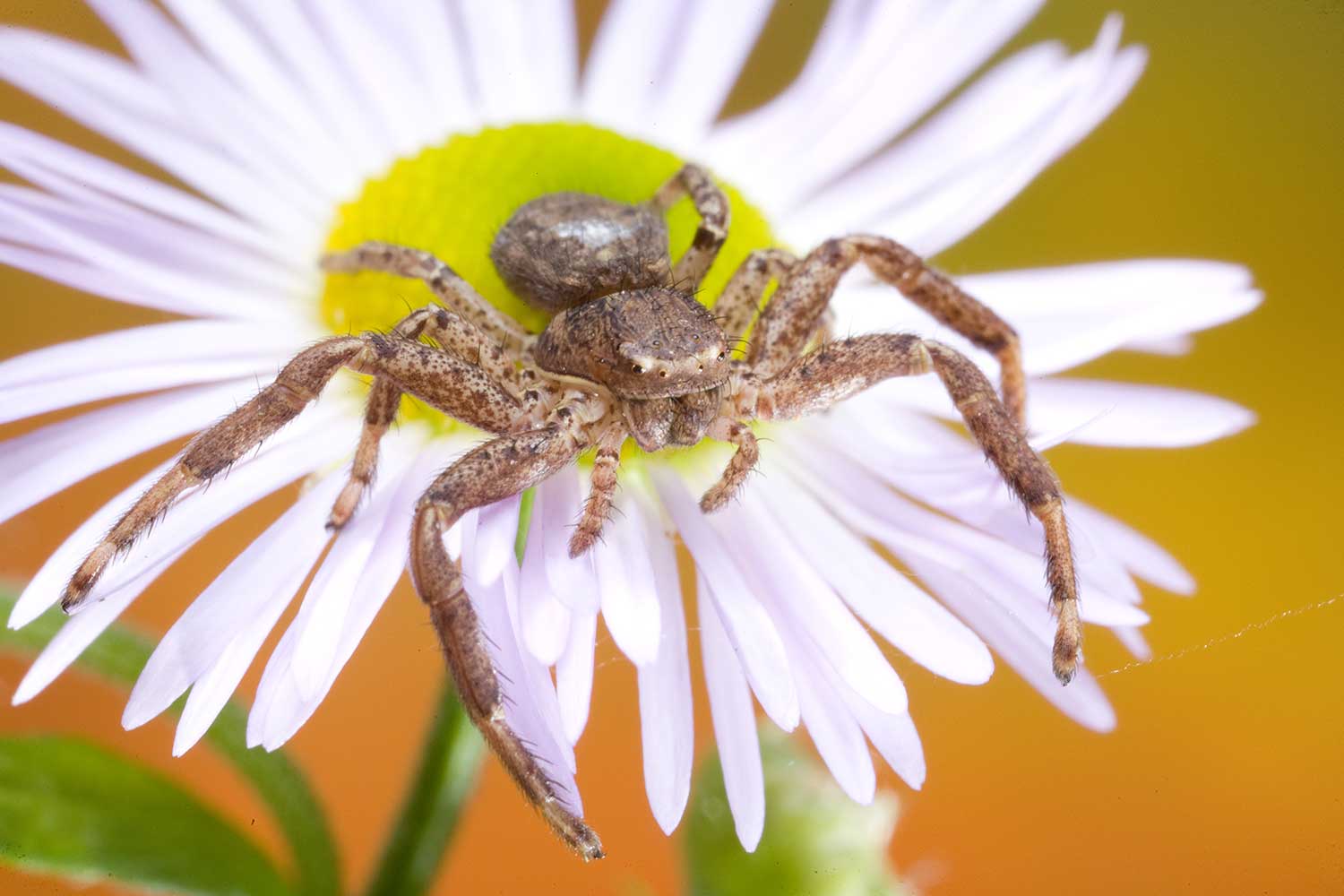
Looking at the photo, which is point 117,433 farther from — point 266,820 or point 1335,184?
point 1335,184

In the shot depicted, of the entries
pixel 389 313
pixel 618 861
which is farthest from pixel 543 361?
pixel 618 861

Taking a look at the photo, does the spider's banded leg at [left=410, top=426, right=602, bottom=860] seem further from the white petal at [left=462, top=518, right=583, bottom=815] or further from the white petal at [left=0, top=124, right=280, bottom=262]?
the white petal at [left=0, top=124, right=280, bottom=262]

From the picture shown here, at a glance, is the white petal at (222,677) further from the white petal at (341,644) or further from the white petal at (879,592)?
the white petal at (879,592)

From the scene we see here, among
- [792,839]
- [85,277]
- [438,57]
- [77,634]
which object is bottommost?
[792,839]

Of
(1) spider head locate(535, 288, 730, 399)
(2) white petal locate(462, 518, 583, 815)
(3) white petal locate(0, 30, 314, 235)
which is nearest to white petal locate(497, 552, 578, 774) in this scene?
(2) white petal locate(462, 518, 583, 815)

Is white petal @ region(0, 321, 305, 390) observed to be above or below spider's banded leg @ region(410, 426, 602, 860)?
above

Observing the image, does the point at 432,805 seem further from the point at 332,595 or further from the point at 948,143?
the point at 948,143

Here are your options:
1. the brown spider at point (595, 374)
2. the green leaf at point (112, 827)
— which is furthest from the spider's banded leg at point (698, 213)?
the green leaf at point (112, 827)

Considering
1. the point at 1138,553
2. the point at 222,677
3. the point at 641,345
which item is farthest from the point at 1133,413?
the point at 222,677
